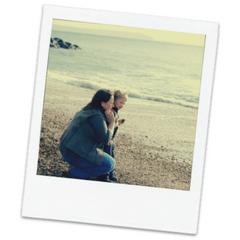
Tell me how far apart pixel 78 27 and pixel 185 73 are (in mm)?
1541

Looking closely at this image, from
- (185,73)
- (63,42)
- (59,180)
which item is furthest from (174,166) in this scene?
(63,42)

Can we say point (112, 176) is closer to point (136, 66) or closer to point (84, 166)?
point (84, 166)

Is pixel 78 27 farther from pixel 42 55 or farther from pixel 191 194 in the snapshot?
pixel 191 194

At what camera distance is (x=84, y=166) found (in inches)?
146

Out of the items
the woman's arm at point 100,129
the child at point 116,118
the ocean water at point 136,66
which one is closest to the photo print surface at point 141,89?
the ocean water at point 136,66

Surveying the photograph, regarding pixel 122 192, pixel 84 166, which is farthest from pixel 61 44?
pixel 122 192

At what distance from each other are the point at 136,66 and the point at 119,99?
0.50 m

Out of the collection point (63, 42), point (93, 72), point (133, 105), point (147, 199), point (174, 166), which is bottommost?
point (147, 199)

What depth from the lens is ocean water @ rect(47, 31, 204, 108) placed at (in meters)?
3.75

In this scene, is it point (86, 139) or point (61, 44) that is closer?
point (86, 139)

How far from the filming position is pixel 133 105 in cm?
374

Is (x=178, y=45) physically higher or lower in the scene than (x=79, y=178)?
higher

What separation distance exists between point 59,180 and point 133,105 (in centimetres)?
139

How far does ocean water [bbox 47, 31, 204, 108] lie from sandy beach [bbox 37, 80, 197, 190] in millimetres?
124
